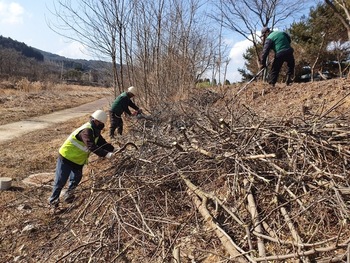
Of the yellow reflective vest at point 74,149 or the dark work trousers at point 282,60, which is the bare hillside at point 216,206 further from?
the dark work trousers at point 282,60

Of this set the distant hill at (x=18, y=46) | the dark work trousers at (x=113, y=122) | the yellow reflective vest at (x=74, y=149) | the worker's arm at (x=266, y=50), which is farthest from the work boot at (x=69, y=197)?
the distant hill at (x=18, y=46)

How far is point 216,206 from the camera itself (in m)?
2.78

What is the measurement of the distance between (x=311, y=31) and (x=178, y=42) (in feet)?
30.4

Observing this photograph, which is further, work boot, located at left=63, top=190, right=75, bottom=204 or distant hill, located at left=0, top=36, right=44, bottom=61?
distant hill, located at left=0, top=36, right=44, bottom=61

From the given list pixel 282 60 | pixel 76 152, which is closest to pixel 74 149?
pixel 76 152

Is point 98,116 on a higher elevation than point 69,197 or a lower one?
higher

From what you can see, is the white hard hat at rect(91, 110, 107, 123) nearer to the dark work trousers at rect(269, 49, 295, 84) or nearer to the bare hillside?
the bare hillside

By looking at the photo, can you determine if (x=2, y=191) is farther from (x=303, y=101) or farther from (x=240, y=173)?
(x=303, y=101)

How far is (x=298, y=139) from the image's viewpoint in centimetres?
290

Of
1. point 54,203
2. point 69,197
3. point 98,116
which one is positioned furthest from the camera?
point 98,116

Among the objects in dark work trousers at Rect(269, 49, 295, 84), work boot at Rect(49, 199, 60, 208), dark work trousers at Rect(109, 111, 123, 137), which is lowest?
work boot at Rect(49, 199, 60, 208)

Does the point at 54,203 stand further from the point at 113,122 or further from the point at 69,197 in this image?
the point at 113,122

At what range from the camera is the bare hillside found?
2.38 m

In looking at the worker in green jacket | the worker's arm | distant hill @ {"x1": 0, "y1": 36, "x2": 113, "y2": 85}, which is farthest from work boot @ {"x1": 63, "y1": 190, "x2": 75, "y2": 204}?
distant hill @ {"x1": 0, "y1": 36, "x2": 113, "y2": 85}
